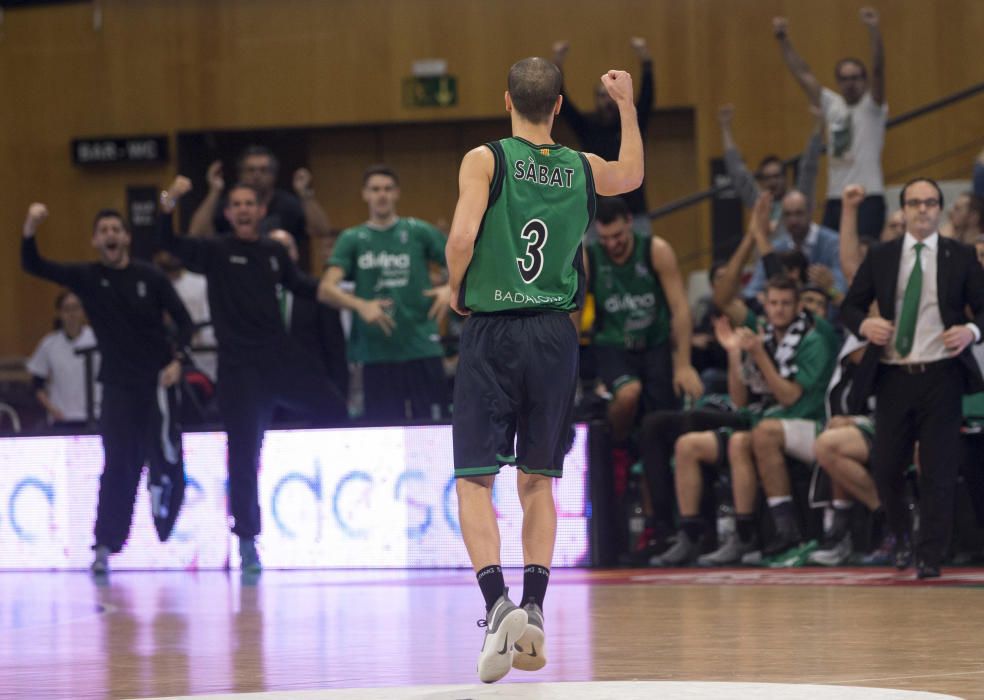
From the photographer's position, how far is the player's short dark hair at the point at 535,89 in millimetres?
5324

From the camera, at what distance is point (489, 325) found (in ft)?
17.5

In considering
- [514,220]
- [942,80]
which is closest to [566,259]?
[514,220]

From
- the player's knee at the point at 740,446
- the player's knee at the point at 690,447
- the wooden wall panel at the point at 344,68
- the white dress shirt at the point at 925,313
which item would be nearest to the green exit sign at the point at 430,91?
the wooden wall panel at the point at 344,68

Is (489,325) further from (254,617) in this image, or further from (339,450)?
(339,450)

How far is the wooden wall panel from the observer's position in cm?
1538

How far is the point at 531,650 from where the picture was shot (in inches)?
198

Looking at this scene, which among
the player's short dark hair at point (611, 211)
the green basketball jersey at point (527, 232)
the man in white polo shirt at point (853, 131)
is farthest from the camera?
the man in white polo shirt at point (853, 131)

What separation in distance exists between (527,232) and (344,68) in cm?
1202

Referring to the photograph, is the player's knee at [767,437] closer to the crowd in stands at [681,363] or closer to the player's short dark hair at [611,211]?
the crowd in stands at [681,363]

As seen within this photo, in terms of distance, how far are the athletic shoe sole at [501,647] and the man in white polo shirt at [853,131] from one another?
7713mm

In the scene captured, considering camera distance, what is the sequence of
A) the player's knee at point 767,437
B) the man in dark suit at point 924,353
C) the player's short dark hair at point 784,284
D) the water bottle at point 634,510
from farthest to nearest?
1. the water bottle at point 634,510
2. the player's short dark hair at point 784,284
3. the player's knee at point 767,437
4. the man in dark suit at point 924,353

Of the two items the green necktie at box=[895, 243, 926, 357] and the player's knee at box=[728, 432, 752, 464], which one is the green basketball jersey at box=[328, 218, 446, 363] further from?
the green necktie at box=[895, 243, 926, 357]

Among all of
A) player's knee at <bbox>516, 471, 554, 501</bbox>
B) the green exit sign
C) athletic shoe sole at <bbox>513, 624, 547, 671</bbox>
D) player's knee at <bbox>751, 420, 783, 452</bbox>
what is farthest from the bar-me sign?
athletic shoe sole at <bbox>513, 624, 547, 671</bbox>

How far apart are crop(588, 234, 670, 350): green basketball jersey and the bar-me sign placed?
8216 millimetres
